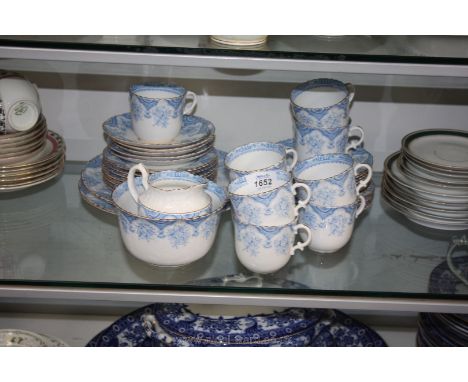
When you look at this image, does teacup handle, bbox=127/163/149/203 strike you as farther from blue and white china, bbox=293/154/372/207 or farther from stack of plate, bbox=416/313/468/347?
stack of plate, bbox=416/313/468/347

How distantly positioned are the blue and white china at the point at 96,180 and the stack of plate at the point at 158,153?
0.02 m

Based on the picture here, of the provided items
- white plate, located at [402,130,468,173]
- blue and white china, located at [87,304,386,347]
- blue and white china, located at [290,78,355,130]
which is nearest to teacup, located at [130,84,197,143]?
blue and white china, located at [290,78,355,130]

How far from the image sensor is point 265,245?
3.82ft

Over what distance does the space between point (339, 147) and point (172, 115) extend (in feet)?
0.99

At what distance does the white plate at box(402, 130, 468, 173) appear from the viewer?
1.31 metres

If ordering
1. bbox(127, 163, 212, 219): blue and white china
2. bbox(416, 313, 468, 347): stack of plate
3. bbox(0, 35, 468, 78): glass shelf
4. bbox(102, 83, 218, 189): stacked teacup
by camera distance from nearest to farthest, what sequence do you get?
bbox(0, 35, 468, 78): glass shelf < bbox(127, 163, 212, 219): blue and white china < bbox(102, 83, 218, 189): stacked teacup < bbox(416, 313, 468, 347): stack of plate

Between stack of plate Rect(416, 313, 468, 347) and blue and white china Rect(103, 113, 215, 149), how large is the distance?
560 mm

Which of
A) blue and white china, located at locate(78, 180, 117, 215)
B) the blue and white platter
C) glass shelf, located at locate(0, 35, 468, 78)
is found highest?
glass shelf, located at locate(0, 35, 468, 78)

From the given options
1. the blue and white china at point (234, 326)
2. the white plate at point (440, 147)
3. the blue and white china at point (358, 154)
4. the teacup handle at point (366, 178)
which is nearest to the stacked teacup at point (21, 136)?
the blue and white china at point (234, 326)

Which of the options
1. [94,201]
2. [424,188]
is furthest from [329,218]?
[94,201]

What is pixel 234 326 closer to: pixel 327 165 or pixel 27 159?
pixel 327 165

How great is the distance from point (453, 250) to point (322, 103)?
35 cm
